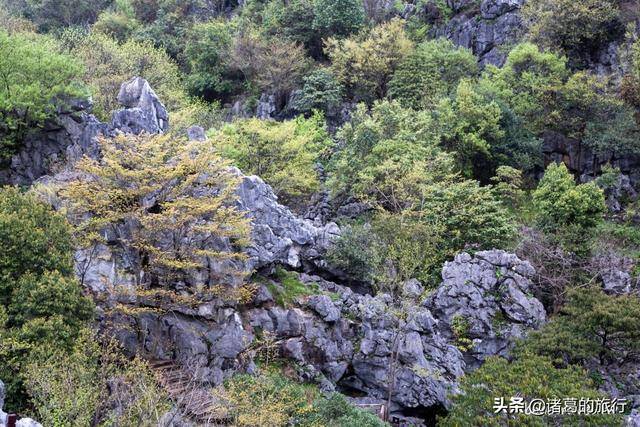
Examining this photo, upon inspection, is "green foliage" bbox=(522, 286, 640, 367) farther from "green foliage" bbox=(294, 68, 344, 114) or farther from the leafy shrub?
"green foliage" bbox=(294, 68, 344, 114)

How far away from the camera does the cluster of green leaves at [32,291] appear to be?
39.4 ft

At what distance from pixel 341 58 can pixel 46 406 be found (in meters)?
30.3

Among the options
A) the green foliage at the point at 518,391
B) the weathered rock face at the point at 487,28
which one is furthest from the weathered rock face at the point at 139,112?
the weathered rock face at the point at 487,28

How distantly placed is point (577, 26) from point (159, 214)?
29372 millimetres

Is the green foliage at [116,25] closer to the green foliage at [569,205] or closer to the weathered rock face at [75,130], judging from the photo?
the weathered rock face at [75,130]

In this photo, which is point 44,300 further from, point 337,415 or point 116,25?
point 116,25

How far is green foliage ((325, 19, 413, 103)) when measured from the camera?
117ft

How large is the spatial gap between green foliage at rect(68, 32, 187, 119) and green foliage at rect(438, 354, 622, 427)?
21307 millimetres

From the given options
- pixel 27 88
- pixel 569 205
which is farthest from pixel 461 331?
pixel 27 88

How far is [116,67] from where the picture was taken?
31641 millimetres

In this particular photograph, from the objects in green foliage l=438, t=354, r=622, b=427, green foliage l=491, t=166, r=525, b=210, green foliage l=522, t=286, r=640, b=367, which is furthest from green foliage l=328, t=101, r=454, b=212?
green foliage l=438, t=354, r=622, b=427

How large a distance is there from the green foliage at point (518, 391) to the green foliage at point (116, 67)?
69.9 feet

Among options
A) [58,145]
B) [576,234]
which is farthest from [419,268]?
[58,145]

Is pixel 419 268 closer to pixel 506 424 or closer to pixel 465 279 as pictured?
pixel 465 279
